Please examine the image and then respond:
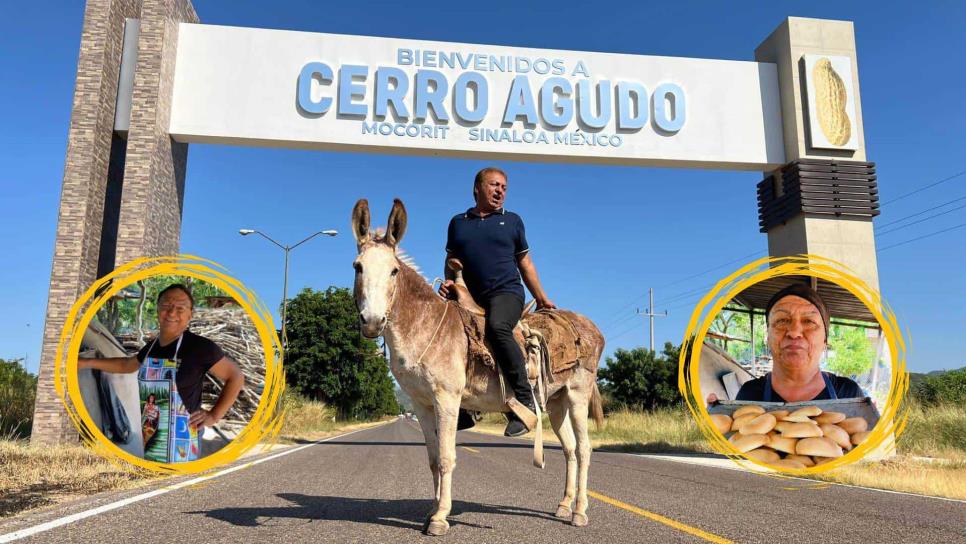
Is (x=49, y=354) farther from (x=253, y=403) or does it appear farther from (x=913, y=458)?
(x=913, y=458)

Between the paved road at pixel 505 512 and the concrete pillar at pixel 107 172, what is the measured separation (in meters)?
7.29

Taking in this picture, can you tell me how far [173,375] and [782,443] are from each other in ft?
28.2

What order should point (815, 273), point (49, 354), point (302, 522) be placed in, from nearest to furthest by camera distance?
point (302, 522) < point (815, 273) < point (49, 354)

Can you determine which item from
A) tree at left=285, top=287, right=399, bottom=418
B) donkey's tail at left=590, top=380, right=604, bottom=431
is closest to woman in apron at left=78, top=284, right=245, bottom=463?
donkey's tail at left=590, top=380, right=604, bottom=431

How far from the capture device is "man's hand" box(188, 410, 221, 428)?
6.26m

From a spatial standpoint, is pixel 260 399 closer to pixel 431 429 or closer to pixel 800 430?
pixel 431 429

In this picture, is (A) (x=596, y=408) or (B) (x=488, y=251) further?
(A) (x=596, y=408)

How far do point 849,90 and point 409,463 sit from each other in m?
15.0

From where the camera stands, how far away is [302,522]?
4.94 metres

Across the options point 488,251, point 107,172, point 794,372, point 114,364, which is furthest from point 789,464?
point 107,172

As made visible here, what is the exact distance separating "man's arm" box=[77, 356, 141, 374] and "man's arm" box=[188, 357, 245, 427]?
804 millimetres

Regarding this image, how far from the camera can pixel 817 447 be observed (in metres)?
9.33

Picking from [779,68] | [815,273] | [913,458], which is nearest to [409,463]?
[815,273]

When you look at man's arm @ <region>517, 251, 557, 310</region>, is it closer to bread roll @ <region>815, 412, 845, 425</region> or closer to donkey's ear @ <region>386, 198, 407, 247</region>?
donkey's ear @ <region>386, 198, 407, 247</region>
